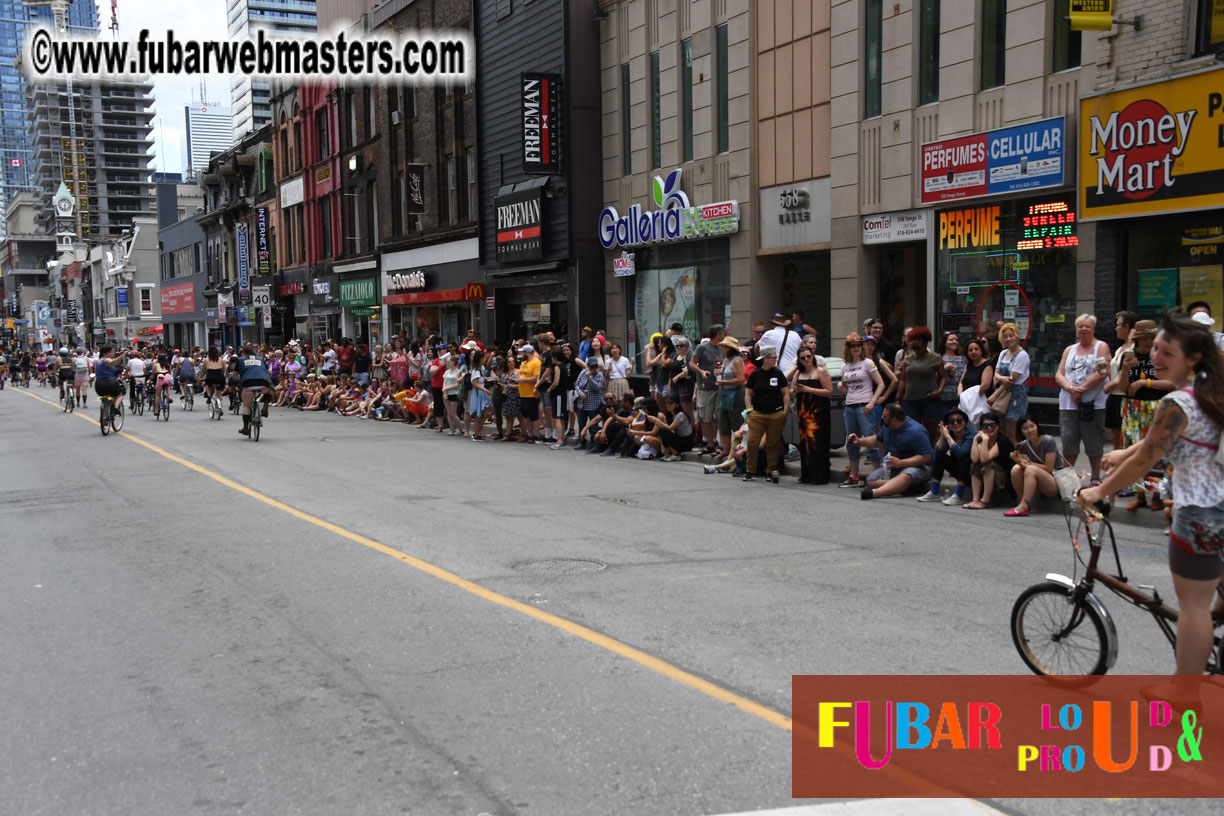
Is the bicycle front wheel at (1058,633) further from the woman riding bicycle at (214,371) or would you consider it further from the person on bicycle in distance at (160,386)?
the person on bicycle in distance at (160,386)

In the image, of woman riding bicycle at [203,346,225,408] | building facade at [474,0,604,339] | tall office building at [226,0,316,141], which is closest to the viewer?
woman riding bicycle at [203,346,225,408]

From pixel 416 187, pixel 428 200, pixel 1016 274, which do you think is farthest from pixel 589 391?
pixel 416 187

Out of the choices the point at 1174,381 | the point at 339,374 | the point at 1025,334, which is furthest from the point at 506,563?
the point at 339,374

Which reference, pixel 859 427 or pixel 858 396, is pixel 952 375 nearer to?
pixel 858 396

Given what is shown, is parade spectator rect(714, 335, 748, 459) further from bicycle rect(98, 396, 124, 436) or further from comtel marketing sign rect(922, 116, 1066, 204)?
bicycle rect(98, 396, 124, 436)

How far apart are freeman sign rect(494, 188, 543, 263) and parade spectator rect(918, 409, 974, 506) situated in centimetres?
1868

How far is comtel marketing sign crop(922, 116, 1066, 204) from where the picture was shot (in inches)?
626

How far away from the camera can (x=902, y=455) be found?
12.6 m

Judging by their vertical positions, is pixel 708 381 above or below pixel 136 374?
above

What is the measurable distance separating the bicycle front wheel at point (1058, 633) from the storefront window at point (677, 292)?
18.0m

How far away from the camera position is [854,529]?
10375 mm

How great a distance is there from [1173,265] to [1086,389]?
13.4ft

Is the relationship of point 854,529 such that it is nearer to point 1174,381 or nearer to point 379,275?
point 1174,381

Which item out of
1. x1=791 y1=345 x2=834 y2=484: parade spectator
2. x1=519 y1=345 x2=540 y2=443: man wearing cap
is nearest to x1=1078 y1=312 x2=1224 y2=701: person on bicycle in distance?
x1=791 y1=345 x2=834 y2=484: parade spectator
